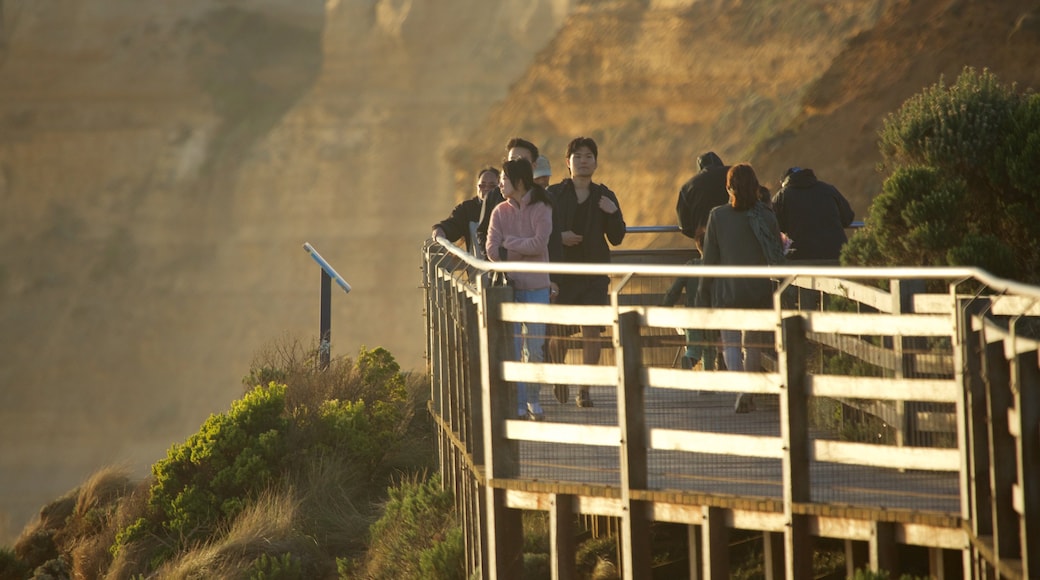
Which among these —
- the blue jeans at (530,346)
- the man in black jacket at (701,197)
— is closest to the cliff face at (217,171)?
the man in black jacket at (701,197)

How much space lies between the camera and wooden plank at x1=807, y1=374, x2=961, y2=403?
22.2 feet

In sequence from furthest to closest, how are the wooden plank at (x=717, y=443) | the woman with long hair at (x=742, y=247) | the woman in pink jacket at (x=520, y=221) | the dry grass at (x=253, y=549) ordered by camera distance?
the dry grass at (x=253, y=549)
the woman in pink jacket at (x=520, y=221)
the woman with long hair at (x=742, y=247)
the wooden plank at (x=717, y=443)

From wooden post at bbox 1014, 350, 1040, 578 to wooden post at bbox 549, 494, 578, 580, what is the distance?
310cm

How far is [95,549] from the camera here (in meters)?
15.8

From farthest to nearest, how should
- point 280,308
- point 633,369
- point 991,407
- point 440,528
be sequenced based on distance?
1. point 280,308
2. point 440,528
3. point 633,369
4. point 991,407

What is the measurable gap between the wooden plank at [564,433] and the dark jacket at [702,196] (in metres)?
2.95

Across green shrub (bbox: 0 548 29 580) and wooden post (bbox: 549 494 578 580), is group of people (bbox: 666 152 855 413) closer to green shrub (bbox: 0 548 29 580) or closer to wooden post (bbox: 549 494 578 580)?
wooden post (bbox: 549 494 578 580)

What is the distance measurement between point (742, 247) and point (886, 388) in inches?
105

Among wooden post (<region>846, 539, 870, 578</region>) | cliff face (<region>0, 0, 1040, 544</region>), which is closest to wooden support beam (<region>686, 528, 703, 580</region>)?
wooden post (<region>846, 539, 870, 578</region>)

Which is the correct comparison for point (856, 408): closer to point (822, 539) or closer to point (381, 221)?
point (822, 539)

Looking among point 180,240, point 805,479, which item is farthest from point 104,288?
point 805,479

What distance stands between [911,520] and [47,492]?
55410 millimetres

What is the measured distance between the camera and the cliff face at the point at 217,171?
6353 cm

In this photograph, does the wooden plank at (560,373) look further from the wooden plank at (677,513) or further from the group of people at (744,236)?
the wooden plank at (677,513)
